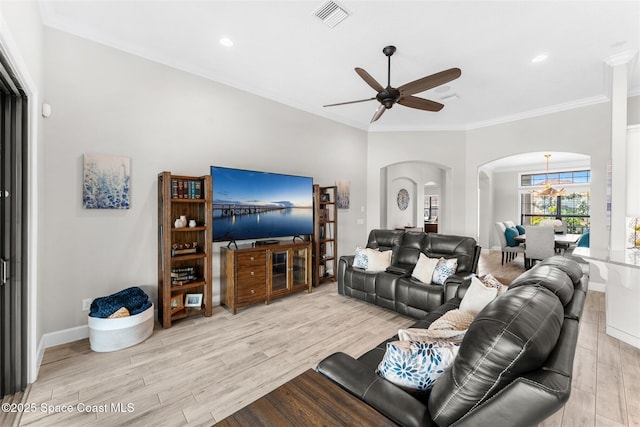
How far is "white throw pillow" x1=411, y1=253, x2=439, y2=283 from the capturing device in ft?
10.7

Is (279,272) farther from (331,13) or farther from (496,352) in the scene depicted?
A: (496,352)

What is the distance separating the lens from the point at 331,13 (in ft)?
8.40

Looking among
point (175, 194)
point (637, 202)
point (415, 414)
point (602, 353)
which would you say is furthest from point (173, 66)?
point (637, 202)

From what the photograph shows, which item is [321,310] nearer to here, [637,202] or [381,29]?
[381,29]

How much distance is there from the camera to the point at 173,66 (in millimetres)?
3350

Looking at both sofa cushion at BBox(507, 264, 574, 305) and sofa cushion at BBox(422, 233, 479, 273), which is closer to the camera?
sofa cushion at BBox(507, 264, 574, 305)

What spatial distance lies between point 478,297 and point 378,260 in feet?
6.11

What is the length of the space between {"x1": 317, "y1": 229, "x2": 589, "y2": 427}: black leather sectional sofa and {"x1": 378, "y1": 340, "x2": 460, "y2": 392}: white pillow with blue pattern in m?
0.04

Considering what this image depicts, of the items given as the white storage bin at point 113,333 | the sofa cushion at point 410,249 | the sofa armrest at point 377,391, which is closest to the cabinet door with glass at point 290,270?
the sofa cushion at point 410,249

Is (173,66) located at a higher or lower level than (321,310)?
higher

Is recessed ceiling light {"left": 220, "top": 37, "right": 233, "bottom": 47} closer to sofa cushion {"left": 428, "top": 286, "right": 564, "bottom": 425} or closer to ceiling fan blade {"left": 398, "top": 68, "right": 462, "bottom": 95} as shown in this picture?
ceiling fan blade {"left": 398, "top": 68, "right": 462, "bottom": 95}

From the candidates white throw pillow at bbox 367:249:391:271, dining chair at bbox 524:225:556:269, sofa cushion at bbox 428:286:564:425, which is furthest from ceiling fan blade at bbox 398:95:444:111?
dining chair at bbox 524:225:556:269

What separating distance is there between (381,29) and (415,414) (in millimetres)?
3119

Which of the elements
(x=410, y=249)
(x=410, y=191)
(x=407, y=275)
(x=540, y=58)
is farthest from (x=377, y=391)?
(x=410, y=191)
